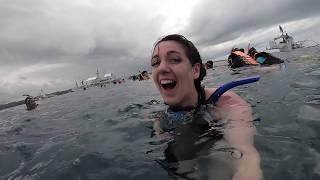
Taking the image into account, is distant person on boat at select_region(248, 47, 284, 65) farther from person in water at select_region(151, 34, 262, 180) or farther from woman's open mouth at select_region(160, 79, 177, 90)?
woman's open mouth at select_region(160, 79, 177, 90)

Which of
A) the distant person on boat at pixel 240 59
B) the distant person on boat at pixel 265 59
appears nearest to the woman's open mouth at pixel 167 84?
the distant person on boat at pixel 240 59

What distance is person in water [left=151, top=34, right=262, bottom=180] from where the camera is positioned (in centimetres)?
416

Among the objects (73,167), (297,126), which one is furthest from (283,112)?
Result: (73,167)

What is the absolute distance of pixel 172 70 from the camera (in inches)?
181

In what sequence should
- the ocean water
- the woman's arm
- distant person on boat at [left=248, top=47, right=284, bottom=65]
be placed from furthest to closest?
1. distant person on boat at [left=248, top=47, right=284, bottom=65]
2. the ocean water
3. the woman's arm

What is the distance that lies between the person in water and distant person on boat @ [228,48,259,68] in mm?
14283

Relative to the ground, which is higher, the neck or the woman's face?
the woman's face

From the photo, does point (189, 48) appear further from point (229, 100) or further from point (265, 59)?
point (265, 59)

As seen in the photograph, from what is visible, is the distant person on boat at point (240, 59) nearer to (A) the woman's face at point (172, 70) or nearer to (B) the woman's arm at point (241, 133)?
(B) the woman's arm at point (241, 133)

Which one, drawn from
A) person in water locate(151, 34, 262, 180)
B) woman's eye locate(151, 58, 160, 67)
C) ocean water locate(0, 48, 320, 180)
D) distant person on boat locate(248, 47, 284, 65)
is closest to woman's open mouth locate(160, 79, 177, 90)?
person in water locate(151, 34, 262, 180)

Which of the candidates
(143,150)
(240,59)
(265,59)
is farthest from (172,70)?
(265,59)

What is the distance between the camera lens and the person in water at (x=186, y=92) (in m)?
4.16

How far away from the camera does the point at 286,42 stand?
303ft

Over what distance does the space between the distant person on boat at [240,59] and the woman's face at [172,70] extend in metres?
15.0
